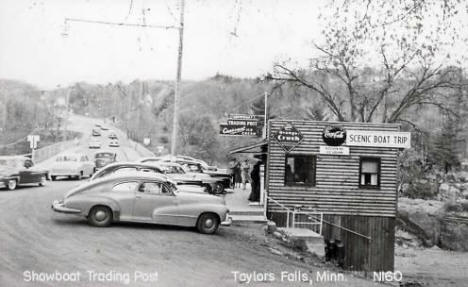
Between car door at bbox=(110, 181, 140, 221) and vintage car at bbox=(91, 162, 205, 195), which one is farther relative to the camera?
vintage car at bbox=(91, 162, 205, 195)

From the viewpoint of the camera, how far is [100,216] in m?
11.5

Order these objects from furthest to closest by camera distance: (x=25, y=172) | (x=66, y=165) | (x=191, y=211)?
(x=66, y=165), (x=25, y=172), (x=191, y=211)

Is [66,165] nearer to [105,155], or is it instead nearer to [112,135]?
[112,135]

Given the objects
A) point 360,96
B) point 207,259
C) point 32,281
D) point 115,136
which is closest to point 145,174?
point 207,259

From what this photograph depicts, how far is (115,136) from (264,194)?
26.9 ft

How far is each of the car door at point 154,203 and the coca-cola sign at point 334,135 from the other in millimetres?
7967

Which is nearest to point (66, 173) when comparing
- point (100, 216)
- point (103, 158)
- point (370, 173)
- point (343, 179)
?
point (103, 158)

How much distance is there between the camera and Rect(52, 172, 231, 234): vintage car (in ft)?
37.4

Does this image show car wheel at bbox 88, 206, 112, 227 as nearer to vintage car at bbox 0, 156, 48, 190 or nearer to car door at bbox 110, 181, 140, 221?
car door at bbox 110, 181, 140, 221

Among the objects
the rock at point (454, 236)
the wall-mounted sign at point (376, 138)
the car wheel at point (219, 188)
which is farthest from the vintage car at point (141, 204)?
the rock at point (454, 236)

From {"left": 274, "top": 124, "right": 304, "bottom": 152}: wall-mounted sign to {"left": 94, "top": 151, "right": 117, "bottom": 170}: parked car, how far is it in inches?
356

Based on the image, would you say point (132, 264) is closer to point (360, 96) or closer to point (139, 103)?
point (139, 103)

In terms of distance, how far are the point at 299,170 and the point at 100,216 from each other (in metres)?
9.03

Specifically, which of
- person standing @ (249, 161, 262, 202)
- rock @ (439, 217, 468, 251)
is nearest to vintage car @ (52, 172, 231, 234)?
person standing @ (249, 161, 262, 202)
